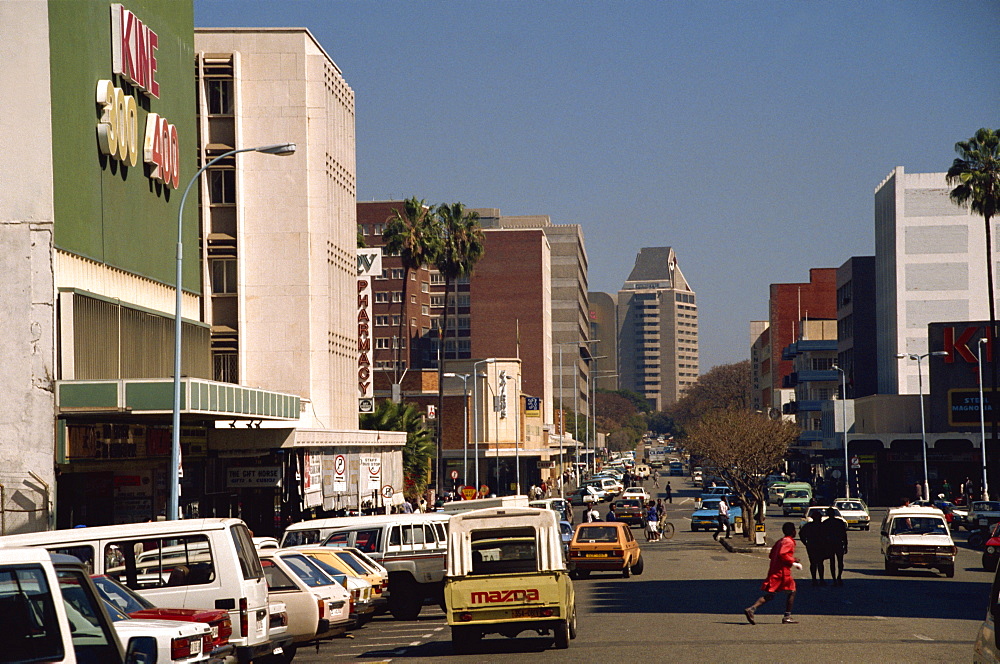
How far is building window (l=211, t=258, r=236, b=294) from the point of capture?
54.8 m

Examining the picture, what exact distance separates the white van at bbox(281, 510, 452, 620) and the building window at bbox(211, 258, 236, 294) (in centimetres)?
2890

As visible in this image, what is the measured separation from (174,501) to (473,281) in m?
134

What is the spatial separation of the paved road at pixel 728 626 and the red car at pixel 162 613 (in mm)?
4675

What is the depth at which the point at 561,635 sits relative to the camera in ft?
59.1

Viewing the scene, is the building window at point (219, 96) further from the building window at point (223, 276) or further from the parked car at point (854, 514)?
the parked car at point (854, 514)

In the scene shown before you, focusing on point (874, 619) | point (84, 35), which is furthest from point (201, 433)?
point (874, 619)

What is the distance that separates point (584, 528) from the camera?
110 feet

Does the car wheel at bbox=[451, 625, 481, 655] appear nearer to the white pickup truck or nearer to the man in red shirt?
the man in red shirt

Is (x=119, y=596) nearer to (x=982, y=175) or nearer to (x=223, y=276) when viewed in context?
(x=223, y=276)

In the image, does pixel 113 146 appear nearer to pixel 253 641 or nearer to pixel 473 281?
pixel 253 641

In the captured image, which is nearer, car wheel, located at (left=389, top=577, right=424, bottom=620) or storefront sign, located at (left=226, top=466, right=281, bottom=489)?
car wheel, located at (left=389, top=577, right=424, bottom=620)

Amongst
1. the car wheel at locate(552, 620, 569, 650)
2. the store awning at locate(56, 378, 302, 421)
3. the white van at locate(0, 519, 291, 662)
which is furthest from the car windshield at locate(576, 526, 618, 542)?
the white van at locate(0, 519, 291, 662)

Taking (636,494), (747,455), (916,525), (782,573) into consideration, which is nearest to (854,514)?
(747,455)

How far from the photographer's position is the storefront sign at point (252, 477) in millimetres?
44156
